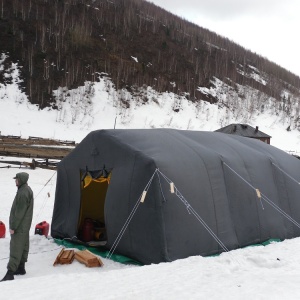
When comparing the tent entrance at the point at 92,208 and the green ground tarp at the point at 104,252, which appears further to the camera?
the tent entrance at the point at 92,208

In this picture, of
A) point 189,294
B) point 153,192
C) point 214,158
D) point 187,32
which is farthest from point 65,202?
point 187,32

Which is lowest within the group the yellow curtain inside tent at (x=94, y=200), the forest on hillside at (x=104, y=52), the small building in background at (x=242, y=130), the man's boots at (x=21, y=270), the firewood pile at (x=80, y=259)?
the man's boots at (x=21, y=270)

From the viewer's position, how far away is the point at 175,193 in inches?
295

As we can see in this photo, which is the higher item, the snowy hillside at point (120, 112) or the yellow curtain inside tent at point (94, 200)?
the snowy hillside at point (120, 112)

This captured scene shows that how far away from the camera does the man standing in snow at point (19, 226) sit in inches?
262

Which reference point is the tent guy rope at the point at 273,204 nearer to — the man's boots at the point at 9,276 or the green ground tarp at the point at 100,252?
the green ground tarp at the point at 100,252

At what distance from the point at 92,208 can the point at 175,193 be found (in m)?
3.48

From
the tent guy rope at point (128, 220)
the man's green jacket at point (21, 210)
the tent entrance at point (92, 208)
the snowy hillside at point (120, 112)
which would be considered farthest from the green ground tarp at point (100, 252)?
the snowy hillside at point (120, 112)

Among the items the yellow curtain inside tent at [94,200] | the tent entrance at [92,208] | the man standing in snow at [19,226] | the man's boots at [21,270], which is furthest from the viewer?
the yellow curtain inside tent at [94,200]

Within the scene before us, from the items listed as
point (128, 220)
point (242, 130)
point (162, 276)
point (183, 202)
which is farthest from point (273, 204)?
point (242, 130)

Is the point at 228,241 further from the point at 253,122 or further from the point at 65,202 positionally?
the point at 253,122

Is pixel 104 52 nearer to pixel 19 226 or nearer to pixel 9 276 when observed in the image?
pixel 19 226

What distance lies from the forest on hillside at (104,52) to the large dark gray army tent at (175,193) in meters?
41.0

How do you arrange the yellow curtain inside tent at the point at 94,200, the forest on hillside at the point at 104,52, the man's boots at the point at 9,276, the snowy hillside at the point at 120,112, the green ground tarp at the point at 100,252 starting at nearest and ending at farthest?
the man's boots at the point at 9,276
the green ground tarp at the point at 100,252
the yellow curtain inside tent at the point at 94,200
the snowy hillside at the point at 120,112
the forest on hillside at the point at 104,52
